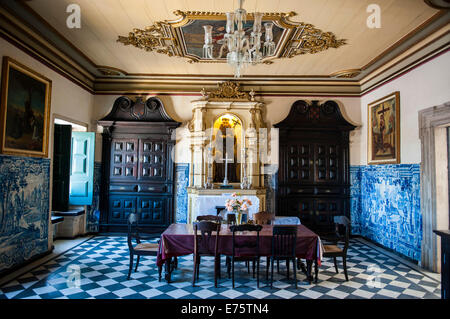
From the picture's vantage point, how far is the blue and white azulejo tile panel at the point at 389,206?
18.5 feet

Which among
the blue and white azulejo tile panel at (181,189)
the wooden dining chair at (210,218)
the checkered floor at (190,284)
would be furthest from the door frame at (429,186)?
the blue and white azulejo tile panel at (181,189)

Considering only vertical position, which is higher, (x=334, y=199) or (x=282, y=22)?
(x=282, y=22)

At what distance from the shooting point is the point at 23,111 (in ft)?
16.5

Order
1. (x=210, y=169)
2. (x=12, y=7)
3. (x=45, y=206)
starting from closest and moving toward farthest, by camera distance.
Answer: (x=12, y=7) < (x=45, y=206) < (x=210, y=169)

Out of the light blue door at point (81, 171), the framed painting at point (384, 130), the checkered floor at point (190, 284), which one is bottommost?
the checkered floor at point (190, 284)

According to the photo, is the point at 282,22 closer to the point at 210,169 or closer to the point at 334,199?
the point at 210,169

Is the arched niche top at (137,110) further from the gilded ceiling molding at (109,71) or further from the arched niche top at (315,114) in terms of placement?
the arched niche top at (315,114)

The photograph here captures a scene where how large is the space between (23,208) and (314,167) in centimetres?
650

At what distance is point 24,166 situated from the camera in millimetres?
5074

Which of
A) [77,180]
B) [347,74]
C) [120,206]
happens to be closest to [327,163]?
[347,74]

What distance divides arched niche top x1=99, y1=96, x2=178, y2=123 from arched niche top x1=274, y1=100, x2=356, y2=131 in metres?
3.42

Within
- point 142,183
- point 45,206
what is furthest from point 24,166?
point 142,183

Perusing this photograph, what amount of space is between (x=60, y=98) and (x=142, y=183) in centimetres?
282

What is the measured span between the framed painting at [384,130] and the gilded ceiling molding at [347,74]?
33.3 inches
